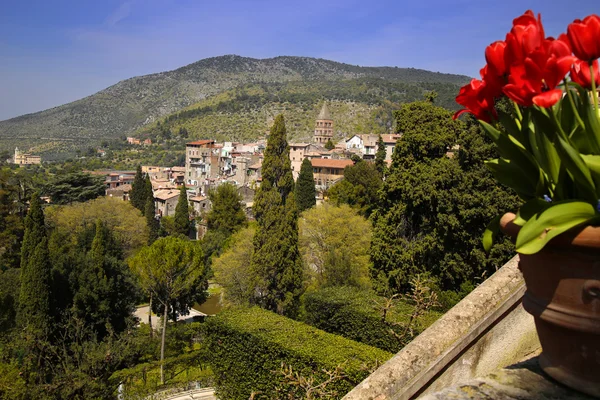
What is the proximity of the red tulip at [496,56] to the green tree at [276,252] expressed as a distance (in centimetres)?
1730

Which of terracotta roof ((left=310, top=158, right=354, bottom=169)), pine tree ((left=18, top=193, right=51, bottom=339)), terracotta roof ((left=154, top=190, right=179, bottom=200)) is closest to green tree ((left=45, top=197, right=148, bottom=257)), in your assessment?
pine tree ((left=18, top=193, right=51, bottom=339))

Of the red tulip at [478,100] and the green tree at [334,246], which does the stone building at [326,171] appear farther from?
the red tulip at [478,100]

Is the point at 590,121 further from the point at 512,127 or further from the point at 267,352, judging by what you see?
the point at 267,352

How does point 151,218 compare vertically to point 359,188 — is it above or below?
below

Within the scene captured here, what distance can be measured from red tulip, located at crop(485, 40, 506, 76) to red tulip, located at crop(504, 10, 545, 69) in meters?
0.02

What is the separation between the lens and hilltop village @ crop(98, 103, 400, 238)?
54156 mm

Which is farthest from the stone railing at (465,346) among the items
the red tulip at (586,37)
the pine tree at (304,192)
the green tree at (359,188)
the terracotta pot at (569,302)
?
the pine tree at (304,192)

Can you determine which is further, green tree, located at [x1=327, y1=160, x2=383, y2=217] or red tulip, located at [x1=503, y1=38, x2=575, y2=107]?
green tree, located at [x1=327, y1=160, x2=383, y2=217]

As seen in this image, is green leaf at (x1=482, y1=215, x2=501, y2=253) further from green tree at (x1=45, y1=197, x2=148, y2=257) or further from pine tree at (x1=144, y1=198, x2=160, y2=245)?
pine tree at (x1=144, y1=198, x2=160, y2=245)

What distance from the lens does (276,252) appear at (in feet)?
61.5

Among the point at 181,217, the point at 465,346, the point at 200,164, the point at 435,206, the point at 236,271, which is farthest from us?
the point at 200,164

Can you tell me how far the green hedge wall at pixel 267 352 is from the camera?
31.1ft

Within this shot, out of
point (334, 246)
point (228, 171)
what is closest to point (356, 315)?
point (334, 246)

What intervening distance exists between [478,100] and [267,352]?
996cm
